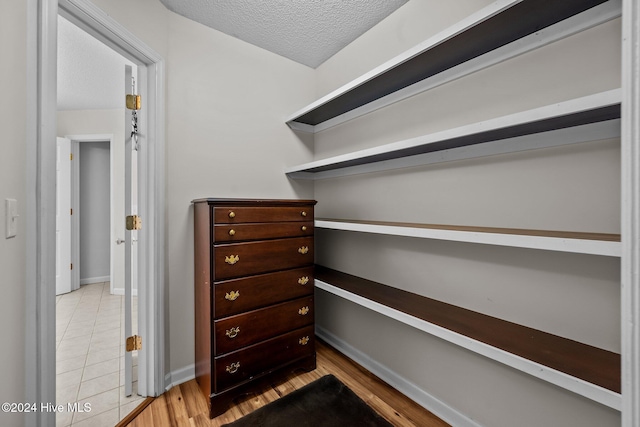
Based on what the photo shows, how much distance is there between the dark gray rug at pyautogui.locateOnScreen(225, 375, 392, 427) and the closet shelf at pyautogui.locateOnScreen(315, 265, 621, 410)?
2.00ft

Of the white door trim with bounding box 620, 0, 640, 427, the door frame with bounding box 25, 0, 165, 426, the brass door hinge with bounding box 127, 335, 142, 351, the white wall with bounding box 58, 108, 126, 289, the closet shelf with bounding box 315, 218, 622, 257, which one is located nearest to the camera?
the white door trim with bounding box 620, 0, 640, 427

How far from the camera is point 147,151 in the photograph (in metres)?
1.66

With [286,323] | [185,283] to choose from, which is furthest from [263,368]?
[185,283]

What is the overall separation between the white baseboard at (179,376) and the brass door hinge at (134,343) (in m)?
0.27

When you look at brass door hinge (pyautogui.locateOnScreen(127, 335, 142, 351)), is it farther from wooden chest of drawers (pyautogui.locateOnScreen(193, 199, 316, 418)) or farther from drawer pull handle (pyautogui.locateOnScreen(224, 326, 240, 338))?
drawer pull handle (pyautogui.locateOnScreen(224, 326, 240, 338))

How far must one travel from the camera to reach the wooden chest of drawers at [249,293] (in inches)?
60.5

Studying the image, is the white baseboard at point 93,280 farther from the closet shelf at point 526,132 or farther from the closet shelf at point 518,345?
the closet shelf at point 526,132

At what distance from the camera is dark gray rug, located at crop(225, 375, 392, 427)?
1.45 meters

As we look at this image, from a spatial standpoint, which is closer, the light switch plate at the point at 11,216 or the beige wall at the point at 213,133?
the light switch plate at the point at 11,216

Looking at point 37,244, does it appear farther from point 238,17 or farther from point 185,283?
point 238,17

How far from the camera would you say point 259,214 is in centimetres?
168

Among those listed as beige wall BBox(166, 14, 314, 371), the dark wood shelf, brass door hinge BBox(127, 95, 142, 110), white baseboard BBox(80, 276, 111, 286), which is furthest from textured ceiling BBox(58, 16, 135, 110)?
white baseboard BBox(80, 276, 111, 286)

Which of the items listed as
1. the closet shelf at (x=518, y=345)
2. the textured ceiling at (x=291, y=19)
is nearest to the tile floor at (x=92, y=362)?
the closet shelf at (x=518, y=345)

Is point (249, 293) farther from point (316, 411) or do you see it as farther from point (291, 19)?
point (291, 19)
